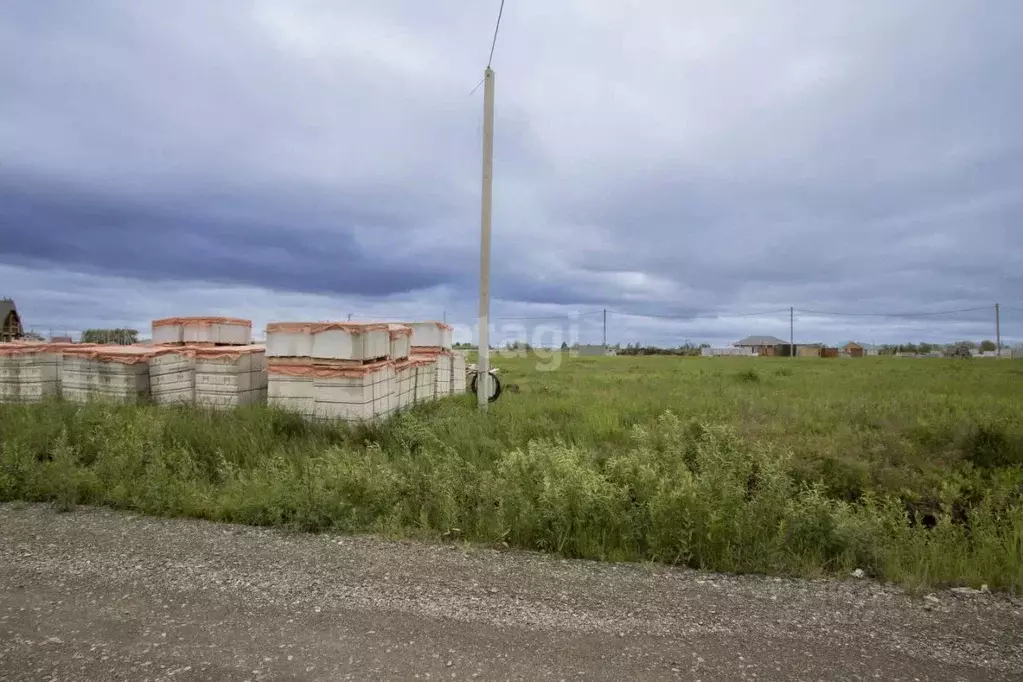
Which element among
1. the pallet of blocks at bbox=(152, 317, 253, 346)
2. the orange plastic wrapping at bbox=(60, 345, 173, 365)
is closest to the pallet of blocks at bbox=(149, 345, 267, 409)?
the orange plastic wrapping at bbox=(60, 345, 173, 365)

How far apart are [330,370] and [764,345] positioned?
260 ft

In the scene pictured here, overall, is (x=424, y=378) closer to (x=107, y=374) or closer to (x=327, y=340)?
(x=327, y=340)

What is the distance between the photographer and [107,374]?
1010cm

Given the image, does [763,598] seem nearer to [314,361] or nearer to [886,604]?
[886,604]

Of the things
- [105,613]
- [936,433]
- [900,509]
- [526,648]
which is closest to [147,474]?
[105,613]

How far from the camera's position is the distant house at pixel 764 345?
69.4m

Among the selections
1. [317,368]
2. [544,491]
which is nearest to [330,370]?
[317,368]

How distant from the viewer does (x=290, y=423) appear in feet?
27.2

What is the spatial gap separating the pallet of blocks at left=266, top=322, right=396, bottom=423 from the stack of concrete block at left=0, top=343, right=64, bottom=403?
18.5ft

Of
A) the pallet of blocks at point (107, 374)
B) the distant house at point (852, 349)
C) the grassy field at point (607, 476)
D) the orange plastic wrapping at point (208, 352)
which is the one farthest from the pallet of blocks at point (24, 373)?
the distant house at point (852, 349)

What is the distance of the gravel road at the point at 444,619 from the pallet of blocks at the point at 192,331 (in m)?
8.51

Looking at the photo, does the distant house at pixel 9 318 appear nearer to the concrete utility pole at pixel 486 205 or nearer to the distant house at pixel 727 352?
the concrete utility pole at pixel 486 205

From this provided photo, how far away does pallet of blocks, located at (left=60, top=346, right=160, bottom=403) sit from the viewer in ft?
32.7

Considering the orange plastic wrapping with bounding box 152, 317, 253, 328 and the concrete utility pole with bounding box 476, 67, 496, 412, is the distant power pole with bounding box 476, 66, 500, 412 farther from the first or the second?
the orange plastic wrapping with bounding box 152, 317, 253, 328
